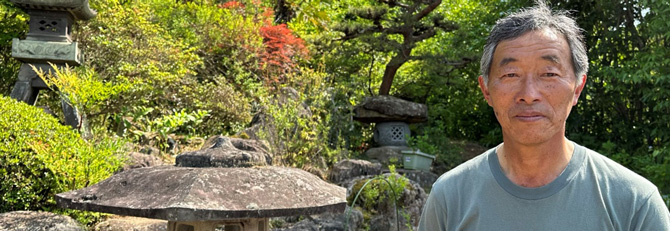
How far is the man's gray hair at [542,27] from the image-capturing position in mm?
1303

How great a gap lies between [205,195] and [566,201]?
6.06ft

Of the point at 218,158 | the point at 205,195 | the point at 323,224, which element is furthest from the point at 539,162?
the point at 323,224

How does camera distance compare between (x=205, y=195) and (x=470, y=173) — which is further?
(x=205, y=195)

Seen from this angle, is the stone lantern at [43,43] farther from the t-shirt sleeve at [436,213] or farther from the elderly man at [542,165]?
the elderly man at [542,165]

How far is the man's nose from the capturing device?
49.1 inches

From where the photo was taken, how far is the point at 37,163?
4621mm

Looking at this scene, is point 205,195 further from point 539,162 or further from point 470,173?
point 539,162

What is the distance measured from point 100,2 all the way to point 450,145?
21.8 ft

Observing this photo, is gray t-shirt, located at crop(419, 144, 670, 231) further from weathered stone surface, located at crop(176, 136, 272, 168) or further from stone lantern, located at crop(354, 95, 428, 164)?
stone lantern, located at crop(354, 95, 428, 164)

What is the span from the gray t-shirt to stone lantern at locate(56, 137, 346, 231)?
1553 millimetres

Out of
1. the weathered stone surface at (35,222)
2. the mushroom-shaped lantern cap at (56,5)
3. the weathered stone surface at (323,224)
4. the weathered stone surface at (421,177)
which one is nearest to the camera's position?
the weathered stone surface at (35,222)

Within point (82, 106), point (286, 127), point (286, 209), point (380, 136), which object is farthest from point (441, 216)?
point (380, 136)

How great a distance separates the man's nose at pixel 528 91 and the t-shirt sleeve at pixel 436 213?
27 cm

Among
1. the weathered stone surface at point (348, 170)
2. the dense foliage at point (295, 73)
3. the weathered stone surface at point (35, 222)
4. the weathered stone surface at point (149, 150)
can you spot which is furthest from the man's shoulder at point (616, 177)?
the weathered stone surface at point (149, 150)
